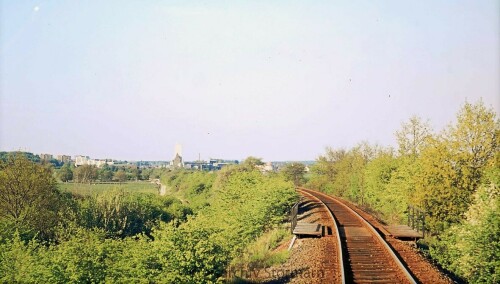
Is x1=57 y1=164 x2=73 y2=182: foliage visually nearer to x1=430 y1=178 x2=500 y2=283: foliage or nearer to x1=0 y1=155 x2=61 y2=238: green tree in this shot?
x1=0 y1=155 x2=61 y2=238: green tree

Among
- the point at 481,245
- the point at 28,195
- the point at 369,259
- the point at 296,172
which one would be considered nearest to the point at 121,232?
the point at 28,195

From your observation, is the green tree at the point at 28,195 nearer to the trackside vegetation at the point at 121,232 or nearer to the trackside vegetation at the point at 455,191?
the trackside vegetation at the point at 121,232

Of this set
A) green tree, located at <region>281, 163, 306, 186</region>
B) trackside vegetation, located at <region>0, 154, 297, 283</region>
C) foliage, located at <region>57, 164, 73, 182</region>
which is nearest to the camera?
trackside vegetation, located at <region>0, 154, 297, 283</region>

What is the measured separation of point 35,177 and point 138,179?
136 metres

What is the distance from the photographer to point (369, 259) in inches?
624

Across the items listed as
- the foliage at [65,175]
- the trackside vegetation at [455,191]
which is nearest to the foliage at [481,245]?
the trackside vegetation at [455,191]

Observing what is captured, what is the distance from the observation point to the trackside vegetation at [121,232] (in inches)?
Result: 518

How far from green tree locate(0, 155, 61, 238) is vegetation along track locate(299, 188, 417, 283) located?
27827 mm

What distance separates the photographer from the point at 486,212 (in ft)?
52.3

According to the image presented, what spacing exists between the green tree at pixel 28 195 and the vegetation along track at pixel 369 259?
91.3 ft

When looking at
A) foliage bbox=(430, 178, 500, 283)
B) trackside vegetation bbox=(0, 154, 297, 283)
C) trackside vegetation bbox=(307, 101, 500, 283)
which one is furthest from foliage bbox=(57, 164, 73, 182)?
foliage bbox=(430, 178, 500, 283)

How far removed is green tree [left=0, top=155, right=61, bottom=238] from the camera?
37.2 metres

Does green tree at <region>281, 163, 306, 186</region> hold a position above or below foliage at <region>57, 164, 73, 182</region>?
above

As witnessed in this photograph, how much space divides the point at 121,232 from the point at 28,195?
1230 centimetres
